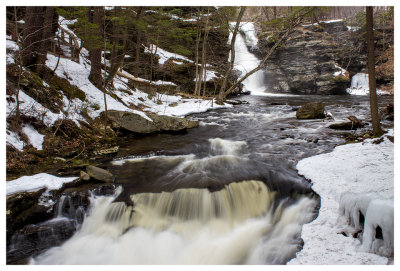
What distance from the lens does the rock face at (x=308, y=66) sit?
73.5ft

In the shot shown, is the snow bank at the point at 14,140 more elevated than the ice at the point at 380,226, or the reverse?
the snow bank at the point at 14,140

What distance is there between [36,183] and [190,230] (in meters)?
2.86

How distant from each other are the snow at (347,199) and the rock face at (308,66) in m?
20.2

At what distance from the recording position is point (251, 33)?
2836 cm

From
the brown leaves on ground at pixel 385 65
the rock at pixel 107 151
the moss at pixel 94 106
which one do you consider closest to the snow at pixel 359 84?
the brown leaves on ground at pixel 385 65

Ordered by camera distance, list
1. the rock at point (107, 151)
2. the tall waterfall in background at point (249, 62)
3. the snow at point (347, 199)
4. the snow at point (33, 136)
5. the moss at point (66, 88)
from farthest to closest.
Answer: the tall waterfall in background at point (249, 62), the moss at point (66, 88), the rock at point (107, 151), the snow at point (33, 136), the snow at point (347, 199)

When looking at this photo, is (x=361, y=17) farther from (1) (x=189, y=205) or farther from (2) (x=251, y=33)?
(1) (x=189, y=205)

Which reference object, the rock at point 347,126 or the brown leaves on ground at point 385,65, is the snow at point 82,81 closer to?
the rock at point 347,126

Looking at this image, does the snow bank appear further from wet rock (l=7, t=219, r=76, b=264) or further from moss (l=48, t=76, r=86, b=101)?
moss (l=48, t=76, r=86, b=101)

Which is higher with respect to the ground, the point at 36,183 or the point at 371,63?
the point at 371,63

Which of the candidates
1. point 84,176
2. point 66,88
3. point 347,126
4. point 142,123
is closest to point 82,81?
point 66,88

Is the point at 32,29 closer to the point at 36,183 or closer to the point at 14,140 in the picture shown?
the point at 14,140

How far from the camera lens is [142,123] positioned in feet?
25.5

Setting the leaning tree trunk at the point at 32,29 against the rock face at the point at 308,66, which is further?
the rock face at the point at 308,66
